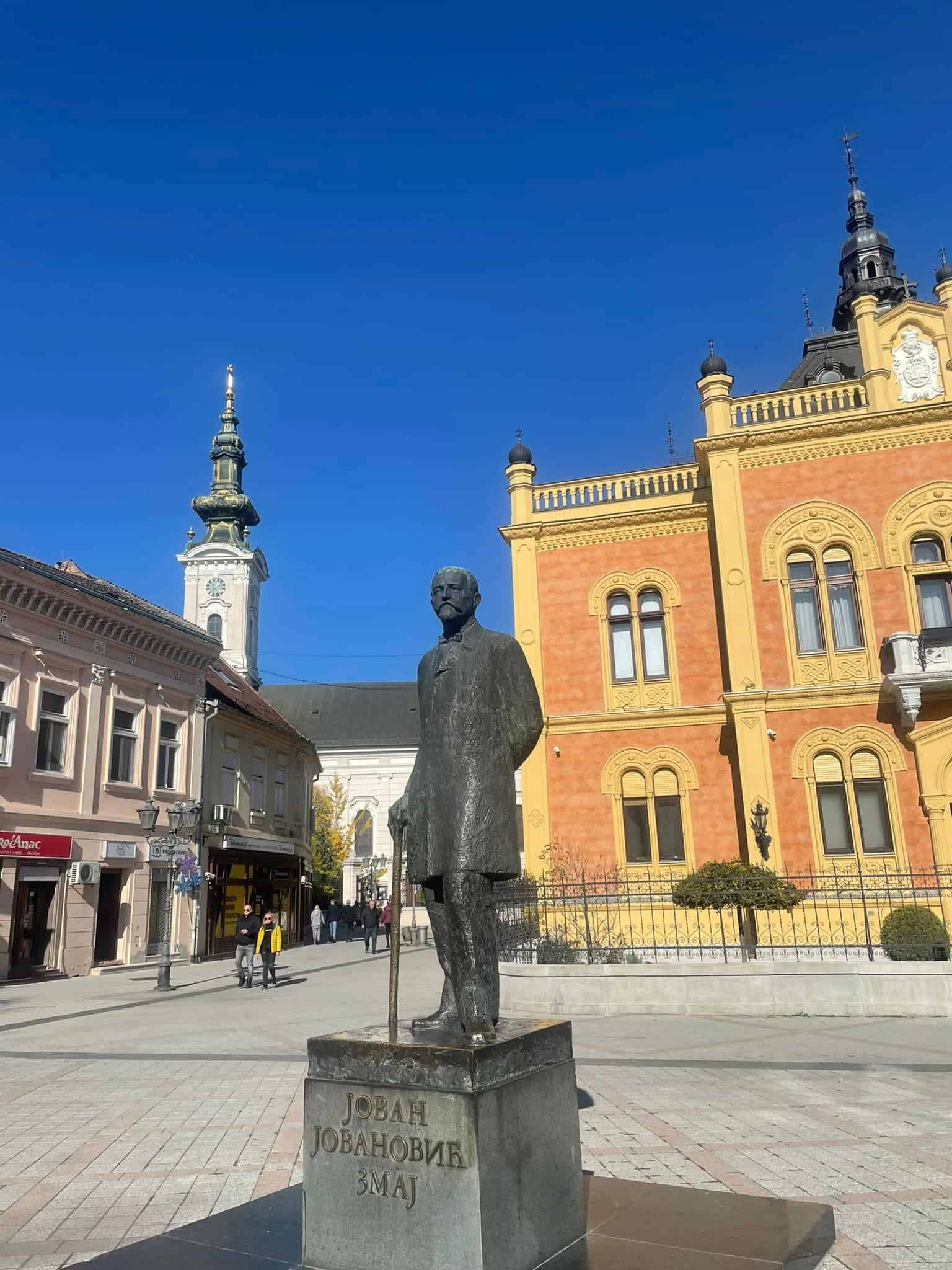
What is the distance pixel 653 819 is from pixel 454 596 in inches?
755

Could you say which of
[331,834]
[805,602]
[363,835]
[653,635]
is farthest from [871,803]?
[363,835]

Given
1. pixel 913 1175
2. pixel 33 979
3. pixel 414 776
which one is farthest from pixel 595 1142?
pixel 33 979

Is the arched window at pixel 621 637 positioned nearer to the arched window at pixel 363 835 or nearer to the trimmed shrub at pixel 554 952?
the trimmed shrub at pixel 554 952

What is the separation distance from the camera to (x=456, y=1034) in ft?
13.6

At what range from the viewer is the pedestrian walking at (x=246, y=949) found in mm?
18453

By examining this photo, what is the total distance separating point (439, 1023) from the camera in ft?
14.8

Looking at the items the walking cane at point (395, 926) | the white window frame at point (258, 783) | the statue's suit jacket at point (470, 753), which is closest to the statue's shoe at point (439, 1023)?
the walking cane at point (395, 926)

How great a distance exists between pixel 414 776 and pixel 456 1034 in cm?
131

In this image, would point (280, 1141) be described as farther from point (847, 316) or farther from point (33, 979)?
point (847, 316)

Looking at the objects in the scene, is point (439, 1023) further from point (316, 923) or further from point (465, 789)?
point (316, 923)

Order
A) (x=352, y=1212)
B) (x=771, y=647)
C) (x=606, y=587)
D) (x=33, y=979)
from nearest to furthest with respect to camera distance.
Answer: (x=352, y=1212)
(x=33, y=979)
(x=771, y=647)
(x=606, y=587)

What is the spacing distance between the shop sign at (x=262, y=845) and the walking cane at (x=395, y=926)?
24.9 m

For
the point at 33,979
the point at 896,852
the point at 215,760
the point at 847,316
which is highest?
the point at 847,316

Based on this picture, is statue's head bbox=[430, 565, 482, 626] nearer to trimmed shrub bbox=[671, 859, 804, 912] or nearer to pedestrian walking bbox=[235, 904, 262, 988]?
trimmed shrub bbox=[671, 859, 804, 912]
